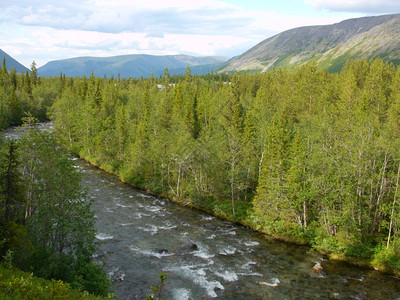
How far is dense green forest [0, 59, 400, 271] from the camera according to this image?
1438 inches

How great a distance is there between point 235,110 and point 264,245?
4079 centimetres

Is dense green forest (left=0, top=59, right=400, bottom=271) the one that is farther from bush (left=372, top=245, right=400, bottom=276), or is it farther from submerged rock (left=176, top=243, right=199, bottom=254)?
submerged rock (left=176, top=243, right=199, bottom=254)

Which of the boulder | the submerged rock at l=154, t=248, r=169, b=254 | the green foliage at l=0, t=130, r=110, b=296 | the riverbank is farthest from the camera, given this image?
the boulder

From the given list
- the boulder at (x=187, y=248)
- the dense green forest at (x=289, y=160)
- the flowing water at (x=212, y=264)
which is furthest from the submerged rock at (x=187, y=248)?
the dense green forest at (x=289, y=160)

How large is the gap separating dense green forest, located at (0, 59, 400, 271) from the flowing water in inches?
144

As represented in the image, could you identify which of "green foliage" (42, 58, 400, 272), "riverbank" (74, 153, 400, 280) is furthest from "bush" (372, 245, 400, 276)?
"green foliage" (42, 58, 400, 272)

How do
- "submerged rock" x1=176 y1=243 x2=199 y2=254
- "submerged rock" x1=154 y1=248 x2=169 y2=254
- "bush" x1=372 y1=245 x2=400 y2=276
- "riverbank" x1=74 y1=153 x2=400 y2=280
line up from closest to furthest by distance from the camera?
1. "bush" x1=372 y1=245 x2=400 y2=276
2. "riverbank" x1=74 y1=153 x2=400 y2=280
3. "submerged rock" x1=154 y1=248 x2=169 y2=254
4. "submerged rock" x1=176 y1=243 x2=199 y2=254

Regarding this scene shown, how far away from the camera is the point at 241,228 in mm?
44500

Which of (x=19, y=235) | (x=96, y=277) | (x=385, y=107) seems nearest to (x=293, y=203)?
(x=96, y=277)

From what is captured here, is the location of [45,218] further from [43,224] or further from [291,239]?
[291,239]

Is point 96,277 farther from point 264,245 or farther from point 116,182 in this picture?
point 116,182

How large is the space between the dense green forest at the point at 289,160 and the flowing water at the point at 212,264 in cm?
366

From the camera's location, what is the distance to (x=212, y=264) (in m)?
33.0

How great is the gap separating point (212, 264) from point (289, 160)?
17.6 meters
